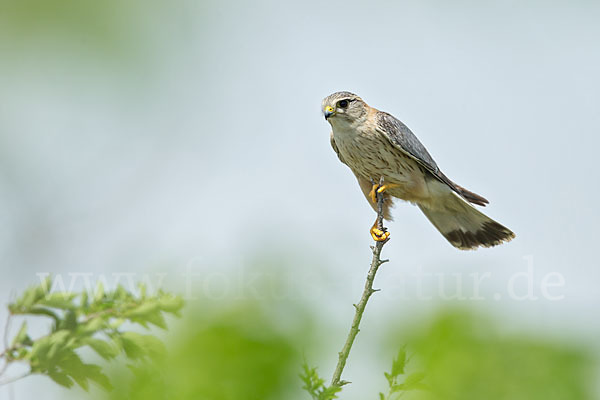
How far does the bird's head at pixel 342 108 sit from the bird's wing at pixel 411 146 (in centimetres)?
19

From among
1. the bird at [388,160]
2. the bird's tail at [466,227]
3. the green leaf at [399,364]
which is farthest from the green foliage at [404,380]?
the bird's tail at [466,227]

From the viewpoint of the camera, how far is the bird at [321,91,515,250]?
4.91m

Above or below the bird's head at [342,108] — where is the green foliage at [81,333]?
below

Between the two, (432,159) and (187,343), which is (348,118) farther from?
(187,343)

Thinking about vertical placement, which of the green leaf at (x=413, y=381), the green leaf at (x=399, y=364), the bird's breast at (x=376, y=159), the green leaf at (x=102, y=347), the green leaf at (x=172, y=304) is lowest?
the green leaf at (x=102, y=347)

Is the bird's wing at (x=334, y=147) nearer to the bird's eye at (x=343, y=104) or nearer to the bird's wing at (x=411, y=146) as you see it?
the bird's eye at (x=343, y=104)

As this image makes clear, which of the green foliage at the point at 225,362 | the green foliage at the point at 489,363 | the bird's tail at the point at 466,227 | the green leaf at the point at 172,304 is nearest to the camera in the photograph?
the green foliage at the point at 225,362

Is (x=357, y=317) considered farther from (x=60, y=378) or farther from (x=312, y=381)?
(x=60, y=378)

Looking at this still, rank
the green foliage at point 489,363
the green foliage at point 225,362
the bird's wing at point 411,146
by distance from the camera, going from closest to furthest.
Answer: the green foliage at point 225,362, the green foliage at point 489,363, the bird's wing at point 411,146

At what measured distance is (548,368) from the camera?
A: 330 centimetres

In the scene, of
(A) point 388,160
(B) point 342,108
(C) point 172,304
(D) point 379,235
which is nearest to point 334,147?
(B) point 342,108

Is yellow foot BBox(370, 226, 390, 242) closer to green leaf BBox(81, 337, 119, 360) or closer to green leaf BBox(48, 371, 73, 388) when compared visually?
green leaf BBox(81, 337, 119, 360)

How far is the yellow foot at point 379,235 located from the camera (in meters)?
2.70

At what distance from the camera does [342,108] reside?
5.02m
